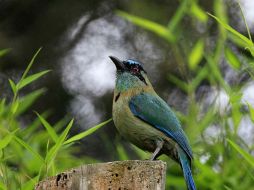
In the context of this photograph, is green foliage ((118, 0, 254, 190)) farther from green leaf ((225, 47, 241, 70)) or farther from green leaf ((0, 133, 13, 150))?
green leaf ((0, 133, 13, 150))

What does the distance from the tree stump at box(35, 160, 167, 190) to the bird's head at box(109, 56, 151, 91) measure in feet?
5.73

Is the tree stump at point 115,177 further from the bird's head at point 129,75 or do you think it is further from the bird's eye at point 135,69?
the bird's eye at point 135,69

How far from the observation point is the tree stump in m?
3.85

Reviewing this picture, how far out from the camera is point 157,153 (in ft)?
17.4

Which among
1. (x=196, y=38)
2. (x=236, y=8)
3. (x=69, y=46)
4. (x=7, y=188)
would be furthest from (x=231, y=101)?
(x=69, y=46)

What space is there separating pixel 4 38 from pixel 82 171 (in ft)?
18.7

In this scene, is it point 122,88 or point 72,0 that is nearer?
point 122,88

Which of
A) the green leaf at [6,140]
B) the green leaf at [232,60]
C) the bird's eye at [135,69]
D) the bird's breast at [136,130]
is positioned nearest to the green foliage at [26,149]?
the green leaf at [6,140]

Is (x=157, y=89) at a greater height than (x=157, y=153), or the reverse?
(x=157, y=153)

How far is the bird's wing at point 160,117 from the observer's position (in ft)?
17.6

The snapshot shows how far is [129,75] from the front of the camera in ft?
18.9

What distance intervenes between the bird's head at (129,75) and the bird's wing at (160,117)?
0.14m

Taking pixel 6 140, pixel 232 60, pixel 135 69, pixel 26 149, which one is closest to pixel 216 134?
pixel 232 60

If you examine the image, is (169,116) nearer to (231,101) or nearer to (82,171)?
(231,101)
